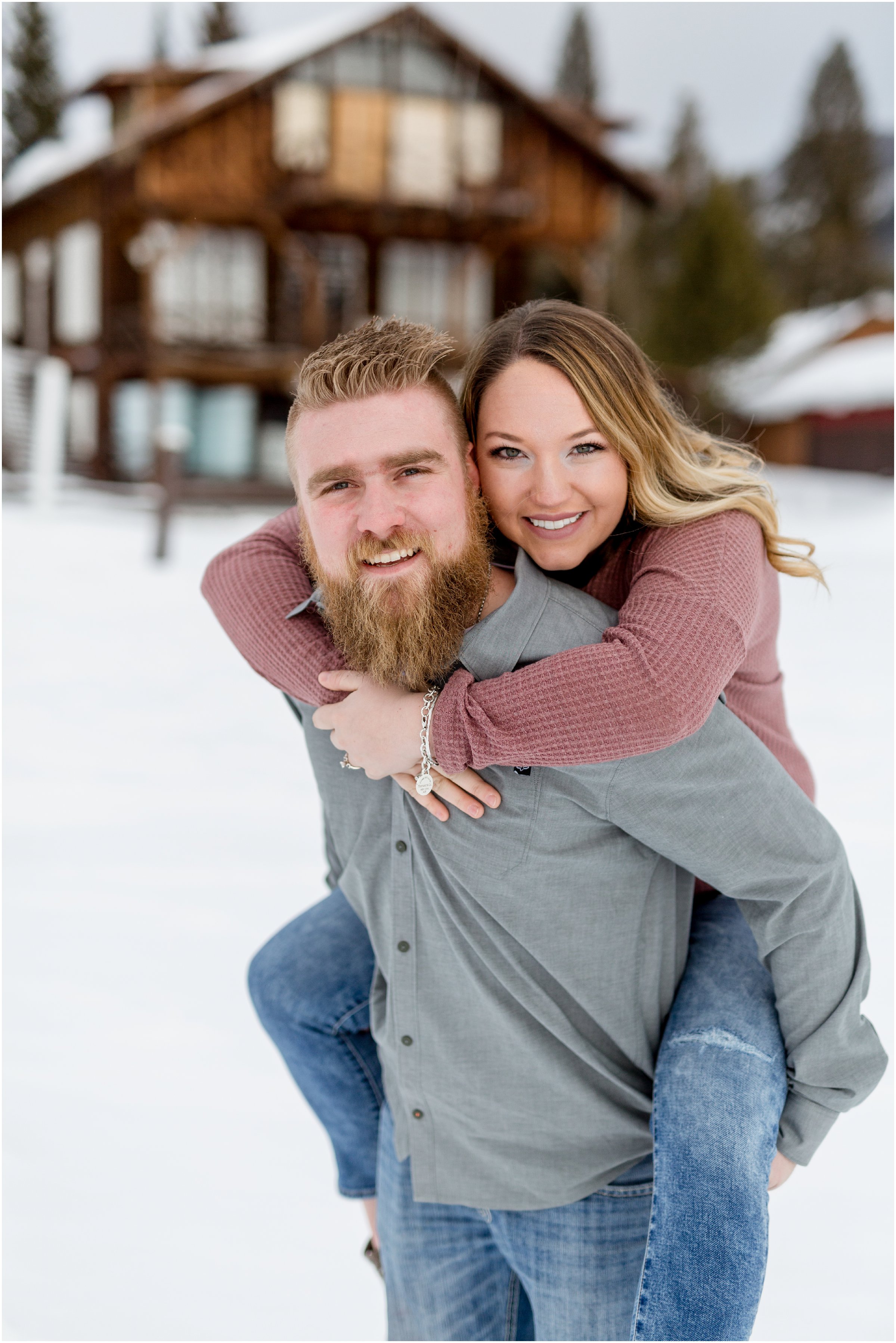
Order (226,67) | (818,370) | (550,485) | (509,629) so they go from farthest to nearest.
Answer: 1. (818,370)
2. (226,67)
3. (550,485)
4. (509,629)

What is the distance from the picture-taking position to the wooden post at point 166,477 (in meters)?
10.8

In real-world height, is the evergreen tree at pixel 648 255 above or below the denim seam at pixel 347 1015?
above

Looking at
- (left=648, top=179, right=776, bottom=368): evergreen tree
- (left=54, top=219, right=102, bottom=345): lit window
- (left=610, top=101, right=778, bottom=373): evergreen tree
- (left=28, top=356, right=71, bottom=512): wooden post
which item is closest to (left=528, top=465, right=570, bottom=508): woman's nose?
(left=28, top=356, right=71, bottom=512): wooden post

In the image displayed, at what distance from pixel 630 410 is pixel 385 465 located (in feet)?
1.95

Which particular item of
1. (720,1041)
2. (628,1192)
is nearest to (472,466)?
(720,1041)

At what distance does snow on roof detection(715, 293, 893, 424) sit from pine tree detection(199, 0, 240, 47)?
74.5 ft

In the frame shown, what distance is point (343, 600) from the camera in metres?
2.06

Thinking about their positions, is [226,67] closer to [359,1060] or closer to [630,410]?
[630,410]

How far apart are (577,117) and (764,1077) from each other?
2158cm

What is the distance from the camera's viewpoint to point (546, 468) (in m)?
2.25

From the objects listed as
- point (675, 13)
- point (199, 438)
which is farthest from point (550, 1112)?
point (199, 438)

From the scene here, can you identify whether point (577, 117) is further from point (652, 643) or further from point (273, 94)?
point (652, 643)

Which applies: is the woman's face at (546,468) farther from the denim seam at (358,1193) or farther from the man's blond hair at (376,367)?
the denim seam at (358,1193)

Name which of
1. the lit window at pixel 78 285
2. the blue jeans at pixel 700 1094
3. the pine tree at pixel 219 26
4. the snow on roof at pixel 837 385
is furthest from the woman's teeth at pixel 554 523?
the pine tree at pixel 219 26
